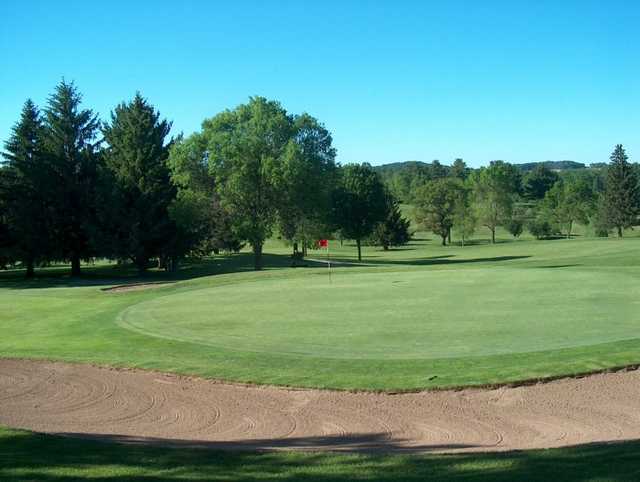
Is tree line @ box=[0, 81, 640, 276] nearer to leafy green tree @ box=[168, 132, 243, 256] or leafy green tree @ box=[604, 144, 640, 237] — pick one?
leafy green tree @ box=[168, 132, 243, 256]

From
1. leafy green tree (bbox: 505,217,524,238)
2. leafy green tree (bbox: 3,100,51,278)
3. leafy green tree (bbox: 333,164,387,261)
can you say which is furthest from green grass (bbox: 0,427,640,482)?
leafy green tree (bbox: 505,217,524,238)

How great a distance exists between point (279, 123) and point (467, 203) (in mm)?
53867

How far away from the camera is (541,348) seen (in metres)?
14.1

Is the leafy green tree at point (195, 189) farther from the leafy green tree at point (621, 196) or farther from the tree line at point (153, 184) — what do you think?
the leafy green tree at point (621, 196)

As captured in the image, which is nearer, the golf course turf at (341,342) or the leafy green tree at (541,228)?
the golf course turf at (341,342)

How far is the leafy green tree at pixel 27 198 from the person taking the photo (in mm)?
51812

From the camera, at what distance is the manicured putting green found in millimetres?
15008

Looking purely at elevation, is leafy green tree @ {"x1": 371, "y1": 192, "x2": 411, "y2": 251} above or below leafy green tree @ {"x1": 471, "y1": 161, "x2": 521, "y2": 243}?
below

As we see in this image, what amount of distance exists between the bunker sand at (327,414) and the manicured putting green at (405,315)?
2542 millimetres

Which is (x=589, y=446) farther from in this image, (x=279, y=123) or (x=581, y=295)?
(x=279, y=123)

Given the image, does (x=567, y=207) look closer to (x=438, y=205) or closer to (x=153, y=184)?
(x=438, y=205)

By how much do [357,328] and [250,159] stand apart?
110 ft

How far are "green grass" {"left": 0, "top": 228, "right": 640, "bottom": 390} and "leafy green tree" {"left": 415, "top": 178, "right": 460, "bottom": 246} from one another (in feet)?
210

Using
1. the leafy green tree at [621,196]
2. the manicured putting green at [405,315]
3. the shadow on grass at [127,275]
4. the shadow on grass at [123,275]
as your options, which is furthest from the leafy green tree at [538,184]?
the manicured putting green at [405,315]
